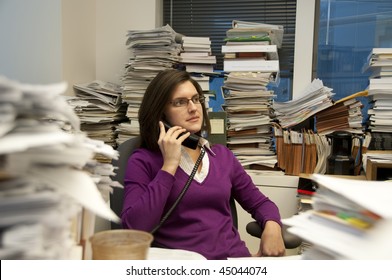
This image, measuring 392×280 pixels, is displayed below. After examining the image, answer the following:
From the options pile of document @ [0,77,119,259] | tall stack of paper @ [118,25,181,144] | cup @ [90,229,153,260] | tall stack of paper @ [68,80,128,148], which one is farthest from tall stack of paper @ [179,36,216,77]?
pile of document @ [0,77,119,259]

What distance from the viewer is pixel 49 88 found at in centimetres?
50

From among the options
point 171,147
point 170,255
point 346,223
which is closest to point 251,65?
point 171,147

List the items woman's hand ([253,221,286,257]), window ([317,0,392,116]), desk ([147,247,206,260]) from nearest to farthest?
1. desk ([147,247,206,260])
2. woman's hand ([253,221,286,257])
3. window ([317,0,392,116])

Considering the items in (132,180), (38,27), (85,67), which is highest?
(38,27)

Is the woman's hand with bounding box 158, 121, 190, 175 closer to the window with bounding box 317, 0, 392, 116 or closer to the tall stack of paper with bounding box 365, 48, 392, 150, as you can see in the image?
the tall stack of paper with bounding box 365, 48, 392, 150

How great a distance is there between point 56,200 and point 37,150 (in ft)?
0.23

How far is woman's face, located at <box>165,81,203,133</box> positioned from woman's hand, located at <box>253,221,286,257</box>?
50cm

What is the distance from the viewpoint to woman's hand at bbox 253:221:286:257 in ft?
4.50

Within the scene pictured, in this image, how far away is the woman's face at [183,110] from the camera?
152 cm

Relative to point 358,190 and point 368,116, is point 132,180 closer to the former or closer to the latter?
point 358,190

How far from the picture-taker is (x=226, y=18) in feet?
9.16
